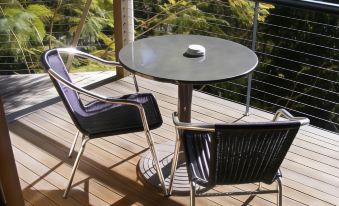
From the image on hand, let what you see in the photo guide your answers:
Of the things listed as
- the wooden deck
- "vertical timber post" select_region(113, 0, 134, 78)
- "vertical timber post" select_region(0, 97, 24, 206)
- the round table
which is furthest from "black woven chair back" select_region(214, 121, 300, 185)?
"vertical timber post" select_region(113, 0, 134, 78)

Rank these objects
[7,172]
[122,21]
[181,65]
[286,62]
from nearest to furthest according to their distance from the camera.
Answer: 1. [7,172]
2. [181,65]
3. [122,21]
4. [286,62]

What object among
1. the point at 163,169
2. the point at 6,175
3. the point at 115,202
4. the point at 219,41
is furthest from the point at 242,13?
the point at 6,175

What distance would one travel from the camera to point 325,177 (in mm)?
2785

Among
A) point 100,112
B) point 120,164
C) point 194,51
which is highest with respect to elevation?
point 194,51

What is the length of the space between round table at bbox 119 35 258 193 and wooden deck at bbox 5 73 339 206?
16 cm

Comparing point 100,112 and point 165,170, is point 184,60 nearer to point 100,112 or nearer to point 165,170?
point 100,112

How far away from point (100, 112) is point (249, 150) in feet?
3.79

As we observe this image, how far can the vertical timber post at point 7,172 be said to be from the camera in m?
1.43

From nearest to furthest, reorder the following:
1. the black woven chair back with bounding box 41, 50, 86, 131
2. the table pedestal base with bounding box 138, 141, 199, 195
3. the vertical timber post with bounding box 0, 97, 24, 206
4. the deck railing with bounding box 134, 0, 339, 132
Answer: the vertical timber post with bounding box 0, 97, 24, 206 → the black woven chair back with bounding box 41, 50, 86, 131 → the table pedestal base with bounding box 138, 141, 199, 195 → the deck railing with bounding box 134, 0, 339, 132

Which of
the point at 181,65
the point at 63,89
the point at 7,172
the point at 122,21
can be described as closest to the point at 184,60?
the point at 181,65

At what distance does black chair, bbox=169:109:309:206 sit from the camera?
5.75 feet

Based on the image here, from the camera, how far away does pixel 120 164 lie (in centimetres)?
288

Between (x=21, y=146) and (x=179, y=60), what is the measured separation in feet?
4.63

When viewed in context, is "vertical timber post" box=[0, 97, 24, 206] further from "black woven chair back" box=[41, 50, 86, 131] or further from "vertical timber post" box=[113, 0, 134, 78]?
"vertical timber post" box=[113, 0, 134, 78]
